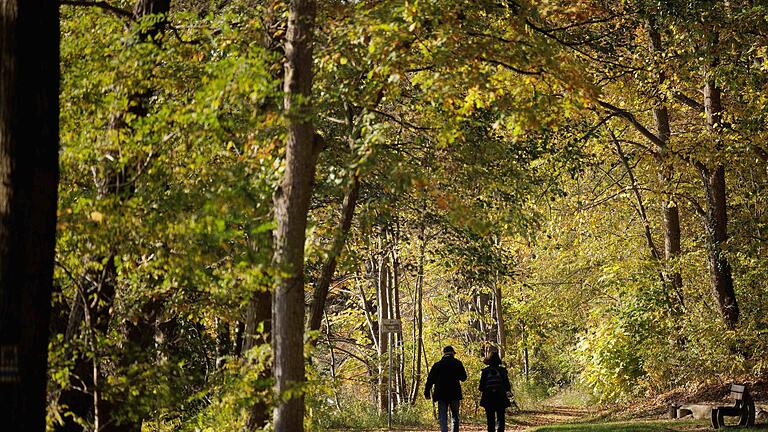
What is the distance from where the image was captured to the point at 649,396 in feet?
80.8

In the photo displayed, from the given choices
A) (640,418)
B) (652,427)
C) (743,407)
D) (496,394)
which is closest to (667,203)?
(640,418)

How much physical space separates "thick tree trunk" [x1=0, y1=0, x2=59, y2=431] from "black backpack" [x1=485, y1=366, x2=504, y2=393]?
35.5 feet

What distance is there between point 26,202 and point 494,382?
1113cm

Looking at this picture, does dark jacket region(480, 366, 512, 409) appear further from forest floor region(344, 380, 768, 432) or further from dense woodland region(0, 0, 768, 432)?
forest floor region(344, 380, 768, 432)

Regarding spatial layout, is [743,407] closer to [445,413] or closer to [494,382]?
[494,382]

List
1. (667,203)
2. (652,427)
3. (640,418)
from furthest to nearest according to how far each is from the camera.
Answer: (667,203), (640,418), (652,427)

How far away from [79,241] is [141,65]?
5.63ft

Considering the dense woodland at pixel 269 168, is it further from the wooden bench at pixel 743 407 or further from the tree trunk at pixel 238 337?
the wooden bench at pixel 743 407

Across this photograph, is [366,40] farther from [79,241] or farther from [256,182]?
[79,241]

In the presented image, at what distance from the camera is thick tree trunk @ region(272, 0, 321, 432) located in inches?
407

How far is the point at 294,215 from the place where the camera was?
10.5m

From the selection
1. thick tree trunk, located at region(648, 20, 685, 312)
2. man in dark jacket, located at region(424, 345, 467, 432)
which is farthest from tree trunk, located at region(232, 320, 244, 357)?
thick tree trunk, located at region(648, 20, 685, 312)

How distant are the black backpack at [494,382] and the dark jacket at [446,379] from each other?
556 mm

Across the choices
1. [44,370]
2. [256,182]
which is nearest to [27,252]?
[44,370]
